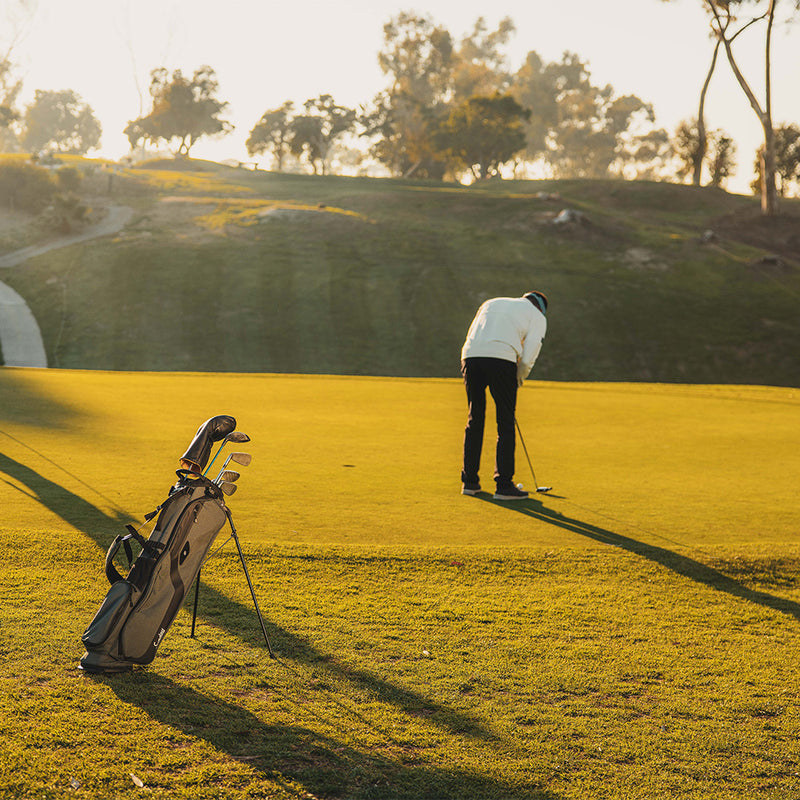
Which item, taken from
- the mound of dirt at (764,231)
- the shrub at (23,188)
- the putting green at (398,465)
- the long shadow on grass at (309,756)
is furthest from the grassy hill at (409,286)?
the long shadow on grass at (309,756)

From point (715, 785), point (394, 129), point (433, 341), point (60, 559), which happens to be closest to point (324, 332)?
point (433, 341)

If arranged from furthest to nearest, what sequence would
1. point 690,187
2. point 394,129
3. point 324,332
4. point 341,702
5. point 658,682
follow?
point 394,129
point 690,187
point 324,332
point 658,682
point 341,702

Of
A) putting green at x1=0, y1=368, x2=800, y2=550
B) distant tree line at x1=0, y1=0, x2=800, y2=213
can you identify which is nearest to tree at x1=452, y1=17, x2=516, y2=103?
distant tree line at x1=0, y1=0, x2=800, y2=213

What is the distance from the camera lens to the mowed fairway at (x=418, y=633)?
3.40 meters

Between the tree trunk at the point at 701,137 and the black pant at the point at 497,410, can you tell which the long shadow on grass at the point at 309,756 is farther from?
the tree trunk at the point at 701,137

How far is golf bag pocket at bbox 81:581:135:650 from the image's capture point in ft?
12.7

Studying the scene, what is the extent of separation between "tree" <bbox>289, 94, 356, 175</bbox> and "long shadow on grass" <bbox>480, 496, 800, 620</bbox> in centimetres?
8776

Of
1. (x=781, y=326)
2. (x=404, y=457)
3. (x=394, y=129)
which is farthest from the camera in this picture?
(x=394, y=129)

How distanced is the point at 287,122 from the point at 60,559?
3764 inches

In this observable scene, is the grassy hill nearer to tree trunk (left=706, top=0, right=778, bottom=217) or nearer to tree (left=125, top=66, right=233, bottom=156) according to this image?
tree trunk (left=706, top=0, right=778, bottom=217)

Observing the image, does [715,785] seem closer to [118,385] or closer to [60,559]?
[60,559]

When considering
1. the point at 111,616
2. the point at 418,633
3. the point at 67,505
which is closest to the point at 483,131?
the point at 67,505

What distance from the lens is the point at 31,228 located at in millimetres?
51281

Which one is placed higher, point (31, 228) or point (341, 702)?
point (31, 228)
